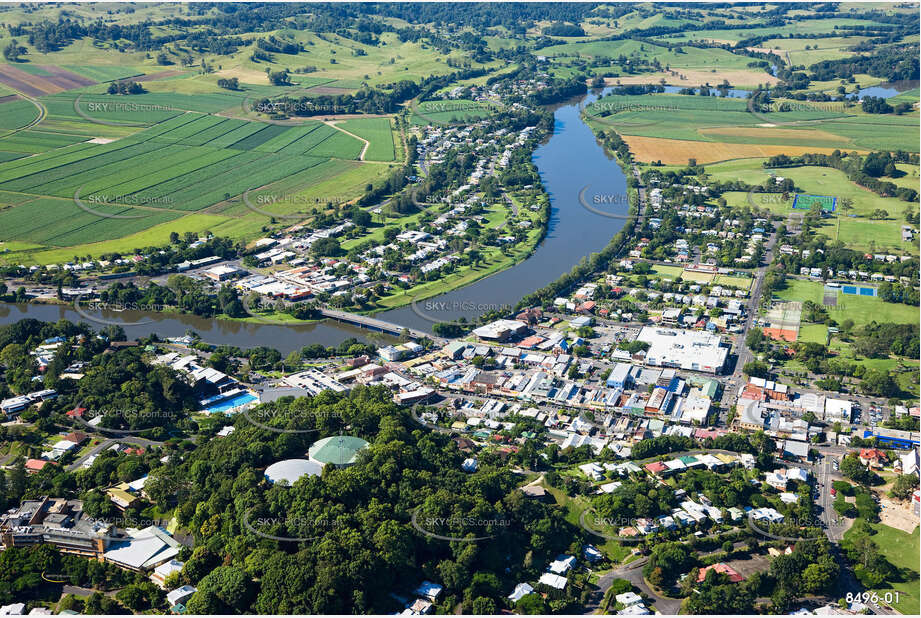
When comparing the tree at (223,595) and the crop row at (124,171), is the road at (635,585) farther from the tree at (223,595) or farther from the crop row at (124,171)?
the crop row at (124,171)

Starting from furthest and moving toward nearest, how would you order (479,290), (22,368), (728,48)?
1. (728,48)
2. (479,290)
3. (22,368)

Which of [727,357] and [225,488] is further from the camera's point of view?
[727,357]

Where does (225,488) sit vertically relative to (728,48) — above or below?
below

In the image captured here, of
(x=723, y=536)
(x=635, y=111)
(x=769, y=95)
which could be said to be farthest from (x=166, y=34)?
(x=723, y=536)

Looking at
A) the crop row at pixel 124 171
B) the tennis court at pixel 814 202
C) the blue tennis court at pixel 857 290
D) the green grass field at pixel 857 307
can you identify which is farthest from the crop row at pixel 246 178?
the blue tennis court at pixel 857 290

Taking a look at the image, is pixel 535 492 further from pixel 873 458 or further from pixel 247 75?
pixel 247 75

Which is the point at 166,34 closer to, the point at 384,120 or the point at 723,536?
the point at 384,120

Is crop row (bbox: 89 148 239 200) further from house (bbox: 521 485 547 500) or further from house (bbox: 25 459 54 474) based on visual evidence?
house (bbox: 521 485 547 500)
